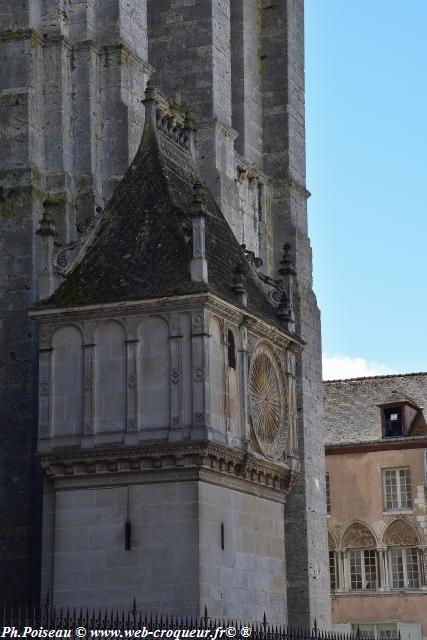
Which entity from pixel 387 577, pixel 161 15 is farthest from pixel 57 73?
pixel 387 577

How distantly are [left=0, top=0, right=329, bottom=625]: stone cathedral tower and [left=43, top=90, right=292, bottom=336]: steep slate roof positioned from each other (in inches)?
1.6

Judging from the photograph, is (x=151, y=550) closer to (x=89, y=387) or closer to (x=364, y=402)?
(x=89, y=387)

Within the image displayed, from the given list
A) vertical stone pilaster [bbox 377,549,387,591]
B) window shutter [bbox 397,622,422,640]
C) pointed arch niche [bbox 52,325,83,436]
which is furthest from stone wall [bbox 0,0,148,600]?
window shutter [bbox 397,622,422,640]

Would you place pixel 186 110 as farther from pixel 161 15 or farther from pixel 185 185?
pixel 185 185

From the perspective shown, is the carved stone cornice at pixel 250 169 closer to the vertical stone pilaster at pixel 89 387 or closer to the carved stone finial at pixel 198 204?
the carved stone finial at pixel 198 204

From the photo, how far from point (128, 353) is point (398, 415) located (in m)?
24.9

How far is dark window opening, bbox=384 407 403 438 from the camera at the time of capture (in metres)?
50.8

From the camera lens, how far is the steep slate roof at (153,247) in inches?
1097

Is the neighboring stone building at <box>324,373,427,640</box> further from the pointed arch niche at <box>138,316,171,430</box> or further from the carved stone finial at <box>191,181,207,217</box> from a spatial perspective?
the pointed arch niche at <box>138,316,171,430</box>

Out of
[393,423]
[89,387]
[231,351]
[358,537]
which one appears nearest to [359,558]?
[358,537]

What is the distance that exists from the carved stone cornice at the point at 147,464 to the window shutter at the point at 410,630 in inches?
875

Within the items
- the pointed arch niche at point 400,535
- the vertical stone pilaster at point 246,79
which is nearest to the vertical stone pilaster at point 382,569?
the pointed arch niche at point 400,535

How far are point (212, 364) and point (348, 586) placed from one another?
24901mm

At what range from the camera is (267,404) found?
29.5 meters
